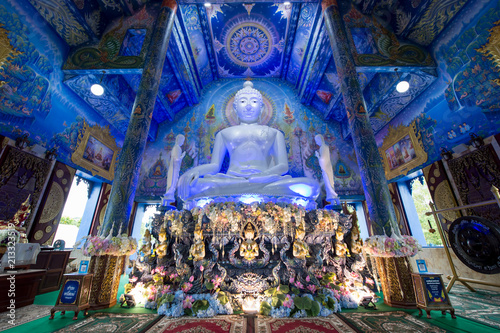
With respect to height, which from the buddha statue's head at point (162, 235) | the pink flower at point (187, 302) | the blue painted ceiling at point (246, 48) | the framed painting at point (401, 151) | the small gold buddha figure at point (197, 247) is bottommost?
the pink flower at point (187, 302)

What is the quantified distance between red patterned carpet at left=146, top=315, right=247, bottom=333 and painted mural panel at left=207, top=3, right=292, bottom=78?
7.72 metres

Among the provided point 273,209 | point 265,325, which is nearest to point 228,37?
point 273,209

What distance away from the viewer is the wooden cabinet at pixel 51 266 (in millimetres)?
4148

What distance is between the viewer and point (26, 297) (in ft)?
10.4

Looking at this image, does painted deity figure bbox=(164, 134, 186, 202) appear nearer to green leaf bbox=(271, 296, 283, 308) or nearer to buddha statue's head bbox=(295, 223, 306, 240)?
buddha statue's head bbox=(295, 223, 306, 240)

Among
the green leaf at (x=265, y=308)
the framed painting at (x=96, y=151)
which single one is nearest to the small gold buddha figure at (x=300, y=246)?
the green leaf at (x=265, y=308)

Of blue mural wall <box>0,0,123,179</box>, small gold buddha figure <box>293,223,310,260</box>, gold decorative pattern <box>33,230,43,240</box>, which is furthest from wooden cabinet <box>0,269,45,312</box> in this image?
small gold buddha figure <box>293,223,310,260</box>

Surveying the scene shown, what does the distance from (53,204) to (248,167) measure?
4836mm

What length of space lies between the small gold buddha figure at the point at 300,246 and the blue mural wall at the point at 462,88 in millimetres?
4433

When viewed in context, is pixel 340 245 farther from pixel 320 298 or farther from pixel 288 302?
pixel 288 302

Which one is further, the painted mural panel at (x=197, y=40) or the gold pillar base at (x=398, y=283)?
the painted mural panel at (x=197, y=40)

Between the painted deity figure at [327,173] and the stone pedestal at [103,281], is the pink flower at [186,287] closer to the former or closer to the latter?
the stone pedestal at [103,281]

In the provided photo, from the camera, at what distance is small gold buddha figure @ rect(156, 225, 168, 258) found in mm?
3382

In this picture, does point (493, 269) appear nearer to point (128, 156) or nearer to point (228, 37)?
point (128, 156)
